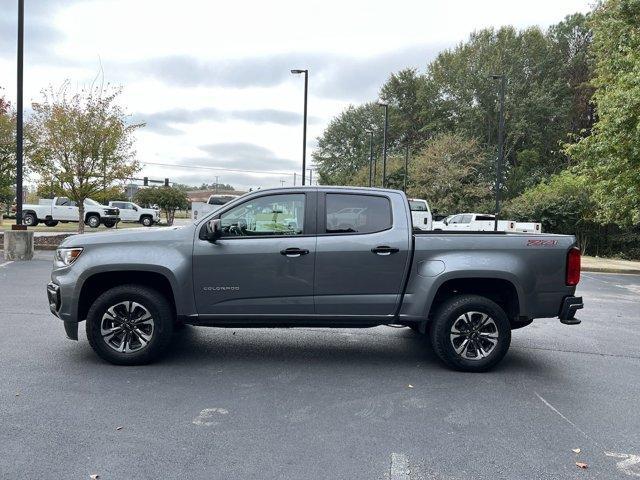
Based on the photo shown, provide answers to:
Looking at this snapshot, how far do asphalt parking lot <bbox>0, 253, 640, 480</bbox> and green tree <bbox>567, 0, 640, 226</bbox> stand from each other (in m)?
10.4

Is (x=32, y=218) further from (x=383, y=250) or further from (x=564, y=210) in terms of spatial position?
(x=383, y=250)

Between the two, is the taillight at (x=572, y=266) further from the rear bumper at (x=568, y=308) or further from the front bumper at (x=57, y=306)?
the front bumper at (x=57, y=306)

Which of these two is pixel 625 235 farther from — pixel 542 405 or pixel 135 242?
pixel 135 242

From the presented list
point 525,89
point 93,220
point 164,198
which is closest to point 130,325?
point 93,220

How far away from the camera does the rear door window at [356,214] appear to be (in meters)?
5.50

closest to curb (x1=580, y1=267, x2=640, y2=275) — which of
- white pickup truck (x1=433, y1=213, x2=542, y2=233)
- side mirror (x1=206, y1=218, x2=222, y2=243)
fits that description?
white pickup truck (x1=433, y1=213, x2=542, y2=233)

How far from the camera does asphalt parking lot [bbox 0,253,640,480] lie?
135 inches

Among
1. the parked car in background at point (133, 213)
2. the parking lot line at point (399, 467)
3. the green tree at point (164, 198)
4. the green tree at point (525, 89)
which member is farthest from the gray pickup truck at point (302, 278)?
the green tree at point (525, 89)

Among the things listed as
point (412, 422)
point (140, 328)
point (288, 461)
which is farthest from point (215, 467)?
point (140, 328)

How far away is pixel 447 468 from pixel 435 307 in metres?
2.35

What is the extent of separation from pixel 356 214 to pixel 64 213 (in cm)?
3036

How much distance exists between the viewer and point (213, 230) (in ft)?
17.1

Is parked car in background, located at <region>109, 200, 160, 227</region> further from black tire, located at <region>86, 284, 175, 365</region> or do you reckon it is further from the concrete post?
black tire, located at <region>86, 284, 175, 365</region>

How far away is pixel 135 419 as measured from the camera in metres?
4.06
